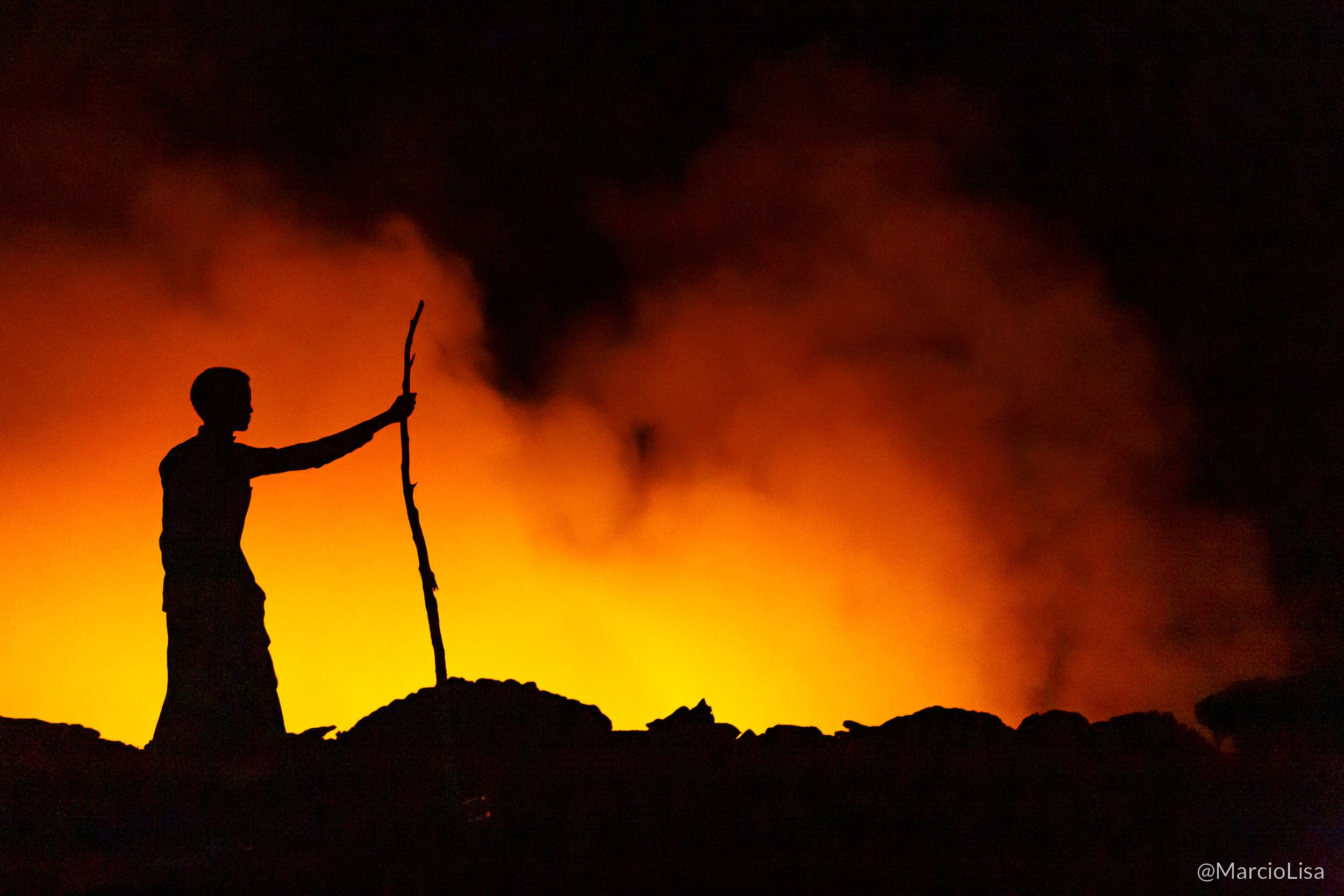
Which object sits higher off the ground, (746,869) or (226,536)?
(226,536)

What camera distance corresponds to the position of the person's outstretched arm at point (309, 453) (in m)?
9.55

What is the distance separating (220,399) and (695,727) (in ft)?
20.8

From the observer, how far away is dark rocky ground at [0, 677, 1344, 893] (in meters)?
6.84

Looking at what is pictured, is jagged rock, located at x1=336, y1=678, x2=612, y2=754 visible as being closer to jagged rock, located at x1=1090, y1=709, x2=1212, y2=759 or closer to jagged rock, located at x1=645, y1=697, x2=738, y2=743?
jagged rock, located at x1=645, y1=697, x2=738, y2=743

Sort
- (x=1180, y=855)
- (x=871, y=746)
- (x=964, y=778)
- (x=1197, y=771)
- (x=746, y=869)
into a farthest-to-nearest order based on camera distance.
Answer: (x=871, y=746) → (x=1197, y=771) → (x=964, y=778) → (x=1180, y=855) → (x=746, y=869)

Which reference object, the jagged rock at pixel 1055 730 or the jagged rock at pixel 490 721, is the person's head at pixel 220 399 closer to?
the jagged rock at pixel 490 721

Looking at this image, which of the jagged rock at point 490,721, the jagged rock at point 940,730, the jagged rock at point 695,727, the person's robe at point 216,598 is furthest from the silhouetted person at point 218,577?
the jagged rock at point 940,730

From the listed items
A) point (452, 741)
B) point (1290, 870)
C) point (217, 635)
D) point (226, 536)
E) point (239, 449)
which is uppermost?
point (239, 449)

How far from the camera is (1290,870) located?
7168mm

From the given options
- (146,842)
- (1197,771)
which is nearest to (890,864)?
(1197,771)

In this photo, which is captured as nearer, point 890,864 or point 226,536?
point 890,864

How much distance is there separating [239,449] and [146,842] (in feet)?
10.4

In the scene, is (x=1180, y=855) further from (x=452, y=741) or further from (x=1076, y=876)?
(x=452, y=741)

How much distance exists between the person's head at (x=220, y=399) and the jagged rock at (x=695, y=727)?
17.7 ft
